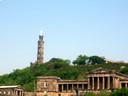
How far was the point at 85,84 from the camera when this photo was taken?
148 meters

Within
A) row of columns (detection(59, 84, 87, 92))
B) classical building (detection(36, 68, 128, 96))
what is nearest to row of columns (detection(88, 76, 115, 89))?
classical building (detection(36, 68, 128, 96))

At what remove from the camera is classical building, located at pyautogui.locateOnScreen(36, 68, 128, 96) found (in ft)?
471

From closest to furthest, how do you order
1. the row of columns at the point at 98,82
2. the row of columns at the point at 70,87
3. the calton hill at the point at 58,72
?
the row of columns at the point at 98,82 → the row of columns at the point at 70,87 → the calton hill at the point at 58,72

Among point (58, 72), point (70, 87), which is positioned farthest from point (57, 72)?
point (70, 87)

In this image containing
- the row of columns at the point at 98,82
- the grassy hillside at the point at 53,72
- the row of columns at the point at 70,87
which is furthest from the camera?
the grassy hillside at the point at 53,72

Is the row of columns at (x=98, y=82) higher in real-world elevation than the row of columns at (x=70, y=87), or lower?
higher

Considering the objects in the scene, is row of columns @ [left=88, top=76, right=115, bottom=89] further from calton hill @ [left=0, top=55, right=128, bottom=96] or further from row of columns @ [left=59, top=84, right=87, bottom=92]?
calton hill @ [left=0, top=55, right=128, bottom=96]

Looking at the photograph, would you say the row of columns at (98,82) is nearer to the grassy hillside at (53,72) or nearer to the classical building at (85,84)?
the classical building at (85,84)

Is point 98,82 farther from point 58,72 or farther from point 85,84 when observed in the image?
point 58,72

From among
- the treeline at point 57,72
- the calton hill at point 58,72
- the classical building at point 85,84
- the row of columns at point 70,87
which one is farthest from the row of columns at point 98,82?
the treeline at point 57,72

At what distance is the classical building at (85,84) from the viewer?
143625 mm

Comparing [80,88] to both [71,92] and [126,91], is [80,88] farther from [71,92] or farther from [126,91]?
[126,91]

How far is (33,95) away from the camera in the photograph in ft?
488

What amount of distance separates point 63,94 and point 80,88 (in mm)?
5071
